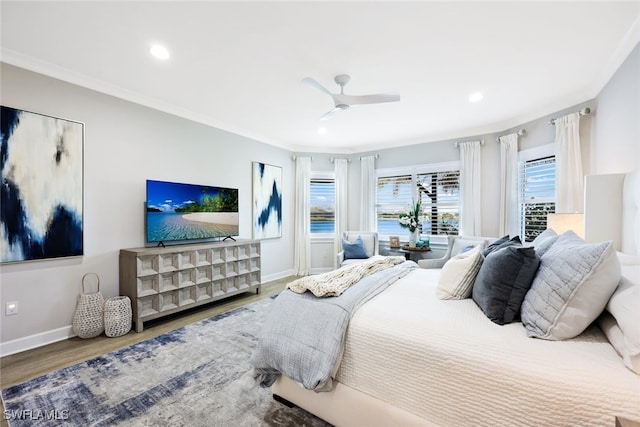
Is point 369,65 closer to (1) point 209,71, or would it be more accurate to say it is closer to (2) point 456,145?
(1) point 209,71

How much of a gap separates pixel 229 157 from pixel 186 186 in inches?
39.0

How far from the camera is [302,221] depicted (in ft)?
18.2

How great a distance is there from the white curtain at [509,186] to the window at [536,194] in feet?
0.31

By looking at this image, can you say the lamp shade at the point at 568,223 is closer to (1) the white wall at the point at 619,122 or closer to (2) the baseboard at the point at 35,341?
(1) the white wall at the point at 619,122

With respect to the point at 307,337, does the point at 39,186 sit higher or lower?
higher

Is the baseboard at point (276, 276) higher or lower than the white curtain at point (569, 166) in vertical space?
lower

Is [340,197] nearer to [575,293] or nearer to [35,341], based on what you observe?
[575,293]

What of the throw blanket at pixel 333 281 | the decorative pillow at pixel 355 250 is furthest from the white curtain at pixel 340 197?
the throw blanket at pixel 333 281

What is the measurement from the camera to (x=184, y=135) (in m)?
3.73

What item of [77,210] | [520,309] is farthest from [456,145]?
[77,210]

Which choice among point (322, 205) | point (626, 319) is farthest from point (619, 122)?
point (322, 205)

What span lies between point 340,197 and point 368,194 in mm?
586

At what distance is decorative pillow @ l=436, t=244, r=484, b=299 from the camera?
1.80m

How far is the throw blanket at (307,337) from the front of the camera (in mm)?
1474
